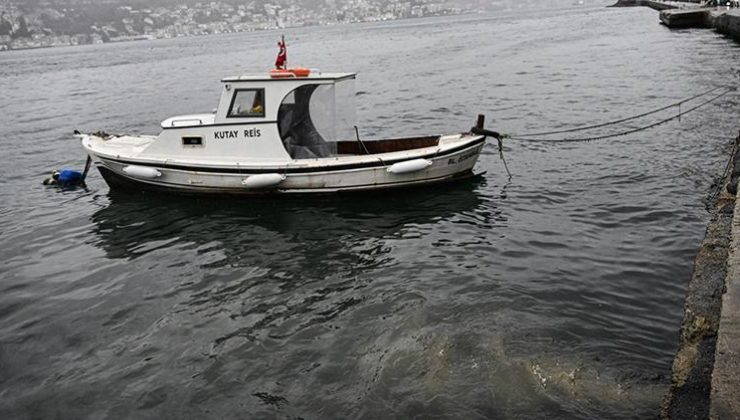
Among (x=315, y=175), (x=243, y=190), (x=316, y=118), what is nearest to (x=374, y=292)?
(x=315, y=175)

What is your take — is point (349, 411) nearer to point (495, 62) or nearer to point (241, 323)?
point (241, 323)

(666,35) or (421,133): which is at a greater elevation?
(666,35)

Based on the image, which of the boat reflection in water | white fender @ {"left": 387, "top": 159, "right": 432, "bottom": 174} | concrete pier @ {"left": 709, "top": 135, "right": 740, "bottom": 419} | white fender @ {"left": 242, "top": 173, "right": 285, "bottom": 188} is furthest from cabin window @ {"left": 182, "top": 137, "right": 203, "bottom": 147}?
concrete pier @ {"left": 709, "top": 135, "right": 740, "bottom": 419}

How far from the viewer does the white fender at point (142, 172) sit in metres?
14.3

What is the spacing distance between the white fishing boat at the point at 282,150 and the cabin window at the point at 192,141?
0.03 m

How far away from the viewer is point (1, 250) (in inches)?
499

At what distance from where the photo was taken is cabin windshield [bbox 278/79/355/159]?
550 inches

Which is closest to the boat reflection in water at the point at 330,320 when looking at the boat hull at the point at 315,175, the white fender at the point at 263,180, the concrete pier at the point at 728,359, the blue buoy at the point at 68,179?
the boat hull at the point at 315,175

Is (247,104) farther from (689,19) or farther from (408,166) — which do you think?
(689,19)

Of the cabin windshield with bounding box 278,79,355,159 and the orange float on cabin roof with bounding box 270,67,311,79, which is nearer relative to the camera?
the orange float on cabin roof with bounding box 270,67,311,79

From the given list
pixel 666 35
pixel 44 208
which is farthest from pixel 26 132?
pixel 666 35

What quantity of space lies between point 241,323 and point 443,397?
3639 mm

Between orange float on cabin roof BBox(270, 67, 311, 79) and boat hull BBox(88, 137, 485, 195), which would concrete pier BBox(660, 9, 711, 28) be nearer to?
boat hull BBox(88, 137, 485, 195)

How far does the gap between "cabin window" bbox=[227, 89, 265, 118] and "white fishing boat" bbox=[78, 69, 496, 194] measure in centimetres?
2
